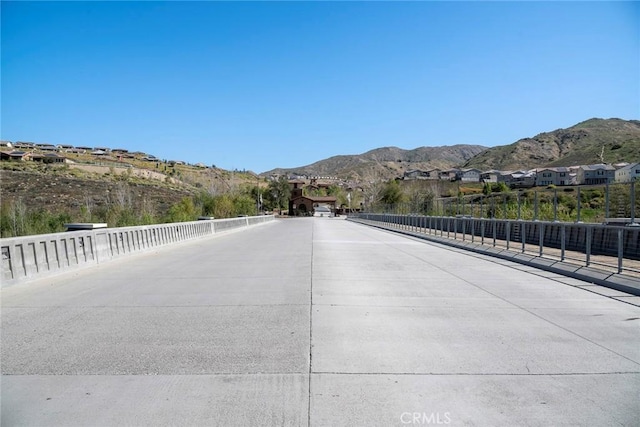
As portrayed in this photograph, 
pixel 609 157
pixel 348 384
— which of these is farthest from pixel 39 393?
pixel 609 157

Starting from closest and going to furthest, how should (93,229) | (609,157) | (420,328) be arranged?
(420,328)
(93,229)
(609,157)

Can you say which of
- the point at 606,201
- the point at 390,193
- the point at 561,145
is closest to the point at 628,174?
the point at 606,201

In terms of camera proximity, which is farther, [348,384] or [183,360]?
[183,360]

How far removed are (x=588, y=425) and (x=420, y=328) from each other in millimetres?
3451

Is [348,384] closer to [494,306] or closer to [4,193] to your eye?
[494,306]

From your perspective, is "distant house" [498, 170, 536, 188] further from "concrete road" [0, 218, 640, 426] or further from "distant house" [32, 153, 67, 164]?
"distant house" [32, 153, 67, 164]

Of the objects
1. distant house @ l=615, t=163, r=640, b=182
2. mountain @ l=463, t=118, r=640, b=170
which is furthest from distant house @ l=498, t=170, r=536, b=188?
distant house @ l=615, t=163, r=640, b=182

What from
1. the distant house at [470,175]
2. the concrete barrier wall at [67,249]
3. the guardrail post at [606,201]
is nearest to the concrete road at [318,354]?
the concrete barrier wall at [67,249]

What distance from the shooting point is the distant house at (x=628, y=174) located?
53.1 ft

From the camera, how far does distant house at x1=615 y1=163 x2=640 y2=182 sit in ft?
53.1

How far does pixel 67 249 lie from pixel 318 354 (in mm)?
10555

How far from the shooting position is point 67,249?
47.8ft

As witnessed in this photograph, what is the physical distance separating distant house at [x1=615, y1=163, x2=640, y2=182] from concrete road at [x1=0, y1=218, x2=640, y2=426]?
19.7 ft

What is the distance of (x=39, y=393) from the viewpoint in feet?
17.4
